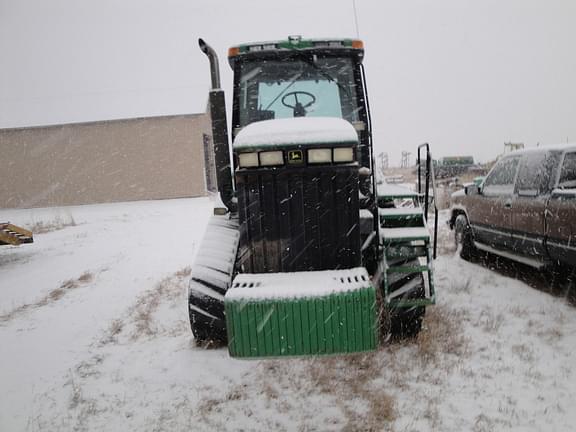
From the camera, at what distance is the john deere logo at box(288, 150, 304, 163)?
9.21 ft

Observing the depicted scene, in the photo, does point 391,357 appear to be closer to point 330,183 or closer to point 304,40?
point 330,183

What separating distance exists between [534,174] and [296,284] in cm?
383

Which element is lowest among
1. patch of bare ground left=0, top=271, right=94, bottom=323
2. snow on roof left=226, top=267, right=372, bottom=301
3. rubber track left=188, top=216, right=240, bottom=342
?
patch of bare ground left=0, top=271, right=94, bottom=323

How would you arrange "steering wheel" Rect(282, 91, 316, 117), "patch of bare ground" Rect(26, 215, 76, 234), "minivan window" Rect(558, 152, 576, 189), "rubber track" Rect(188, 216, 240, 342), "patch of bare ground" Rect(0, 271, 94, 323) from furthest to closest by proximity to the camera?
"patch of bare ground" Rect(26, 215, 76, 234) < "patch of bare ground" Rect(0, 271, 94, 323) < "minivan window" Rect(558, 152, 576, 189) < "steering wheel" Rect(282, 91, 316, 117) < "rubber track" Rect(188, 216, 240, 342)

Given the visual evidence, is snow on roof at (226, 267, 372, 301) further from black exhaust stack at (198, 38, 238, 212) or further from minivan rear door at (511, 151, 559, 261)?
minivan rear door at (511, 151, 559, 261)

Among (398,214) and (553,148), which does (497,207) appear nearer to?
(553,148)

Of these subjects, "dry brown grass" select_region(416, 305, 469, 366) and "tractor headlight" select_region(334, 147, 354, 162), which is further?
"dry brown grass" select_region(416, 305, 469, 366)

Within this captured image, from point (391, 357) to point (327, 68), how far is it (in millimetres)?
2743

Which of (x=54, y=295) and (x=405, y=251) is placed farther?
(x=54, y=295)

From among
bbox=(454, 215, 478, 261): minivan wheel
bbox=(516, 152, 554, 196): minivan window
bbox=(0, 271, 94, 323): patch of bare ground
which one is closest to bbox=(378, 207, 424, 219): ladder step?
bbox=(516, 152, 554, 196): minivan window

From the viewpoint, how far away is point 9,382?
332 centimetres

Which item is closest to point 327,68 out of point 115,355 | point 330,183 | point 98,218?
point 330,183

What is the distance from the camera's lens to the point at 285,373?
321 centimetres

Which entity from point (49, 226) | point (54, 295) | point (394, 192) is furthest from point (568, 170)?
point (49, 226)
